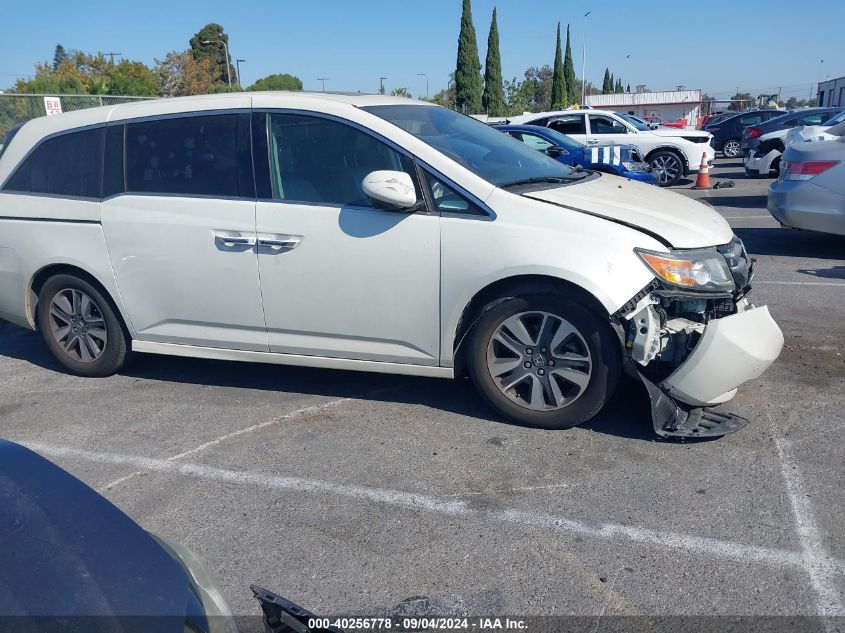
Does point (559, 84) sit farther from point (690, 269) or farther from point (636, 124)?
point (690, 269)

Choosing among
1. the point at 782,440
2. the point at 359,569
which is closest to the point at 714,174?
the point at 782,440

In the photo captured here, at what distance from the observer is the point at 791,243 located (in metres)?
9.27

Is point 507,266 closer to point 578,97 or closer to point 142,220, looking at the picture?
point 142,220

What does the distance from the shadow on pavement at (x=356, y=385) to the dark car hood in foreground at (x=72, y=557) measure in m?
2.74

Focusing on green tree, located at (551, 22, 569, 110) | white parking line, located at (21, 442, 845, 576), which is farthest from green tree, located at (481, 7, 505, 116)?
white parking line, located at (21, 442, 845, 576)

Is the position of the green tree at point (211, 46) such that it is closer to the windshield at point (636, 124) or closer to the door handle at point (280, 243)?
the windshield at point (636, 124)

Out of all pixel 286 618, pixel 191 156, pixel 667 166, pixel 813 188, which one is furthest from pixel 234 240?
pixel 667 166

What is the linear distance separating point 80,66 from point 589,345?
191 feet

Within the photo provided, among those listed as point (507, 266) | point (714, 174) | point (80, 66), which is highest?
point (80, 66)

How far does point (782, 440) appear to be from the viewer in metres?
3.96

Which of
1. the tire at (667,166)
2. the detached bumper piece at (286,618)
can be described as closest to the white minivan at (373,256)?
the detached bumper piece at (286,618)

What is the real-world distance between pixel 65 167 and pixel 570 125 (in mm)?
13443

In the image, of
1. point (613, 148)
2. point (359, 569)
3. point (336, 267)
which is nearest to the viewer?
point (359, 569)

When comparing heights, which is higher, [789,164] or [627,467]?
[789,164]
